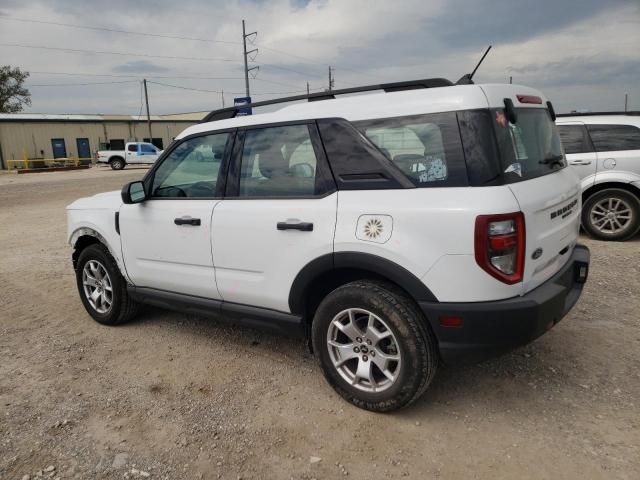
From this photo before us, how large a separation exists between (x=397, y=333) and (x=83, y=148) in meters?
48.4

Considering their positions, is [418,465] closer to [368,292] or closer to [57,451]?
[368,292]

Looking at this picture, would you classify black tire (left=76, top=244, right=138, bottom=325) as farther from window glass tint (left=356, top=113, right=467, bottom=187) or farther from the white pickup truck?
the white pickup truck

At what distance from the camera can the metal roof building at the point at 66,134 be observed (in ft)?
130

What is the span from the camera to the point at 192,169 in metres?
3.68

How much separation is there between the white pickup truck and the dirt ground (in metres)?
30.5

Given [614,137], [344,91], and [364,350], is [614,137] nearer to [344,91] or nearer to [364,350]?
[344,91]

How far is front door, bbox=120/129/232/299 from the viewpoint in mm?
3457

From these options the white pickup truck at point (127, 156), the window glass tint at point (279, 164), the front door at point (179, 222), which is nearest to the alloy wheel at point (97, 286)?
the front door at point (179, 222)

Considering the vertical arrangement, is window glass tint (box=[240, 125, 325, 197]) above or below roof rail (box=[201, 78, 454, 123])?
below

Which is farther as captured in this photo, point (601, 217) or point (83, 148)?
point (83, 148)

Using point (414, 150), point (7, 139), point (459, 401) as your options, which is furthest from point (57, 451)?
point (7, 139)

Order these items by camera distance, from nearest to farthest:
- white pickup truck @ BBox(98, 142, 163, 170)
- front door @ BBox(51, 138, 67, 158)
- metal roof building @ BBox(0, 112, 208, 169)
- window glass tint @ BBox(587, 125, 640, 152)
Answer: window glass tint @ BBox(587, 125, 640, 152), white pickup truck @ BBox(98, 142, 163, 170), metal roof building @ BBox(0, 112, 208, 169), front door @ BBox(51, 138, 67, 158)

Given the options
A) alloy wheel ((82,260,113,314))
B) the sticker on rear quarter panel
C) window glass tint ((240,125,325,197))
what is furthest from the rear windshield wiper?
alloy wheel ((82,260,113,314))

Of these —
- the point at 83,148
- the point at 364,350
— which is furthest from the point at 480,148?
the point at 83,148
